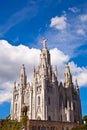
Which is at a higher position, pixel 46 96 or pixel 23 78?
pixel 23 78

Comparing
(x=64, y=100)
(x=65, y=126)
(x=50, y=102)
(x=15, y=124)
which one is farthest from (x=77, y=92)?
(x=15, y=124)

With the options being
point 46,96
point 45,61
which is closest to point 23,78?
point 45,61

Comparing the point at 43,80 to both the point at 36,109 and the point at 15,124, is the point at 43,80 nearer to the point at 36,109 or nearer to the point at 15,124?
the point at 36,109

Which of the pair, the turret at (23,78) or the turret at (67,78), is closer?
the turret at (23,78)

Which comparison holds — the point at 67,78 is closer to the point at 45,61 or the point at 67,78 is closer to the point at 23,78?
the point at 45,61

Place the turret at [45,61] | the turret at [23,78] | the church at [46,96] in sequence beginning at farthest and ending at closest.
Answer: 1. the turret at [23,78]
2. the turret at [45,61]
3. the church at [46,96]

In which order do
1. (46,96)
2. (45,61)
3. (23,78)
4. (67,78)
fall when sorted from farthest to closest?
(67,78)
(23,78)
(45,61)
(46,96)

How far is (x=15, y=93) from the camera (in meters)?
91.2

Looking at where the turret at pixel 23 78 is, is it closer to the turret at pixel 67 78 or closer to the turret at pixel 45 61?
the turret at pixel 45 61

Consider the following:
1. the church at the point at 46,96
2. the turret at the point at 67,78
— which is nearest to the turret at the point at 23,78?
the church at the point at 46,96

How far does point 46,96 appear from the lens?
79.6 metres

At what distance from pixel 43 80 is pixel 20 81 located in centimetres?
1188

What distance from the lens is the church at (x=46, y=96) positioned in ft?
261

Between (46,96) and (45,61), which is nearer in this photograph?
(46,96)
